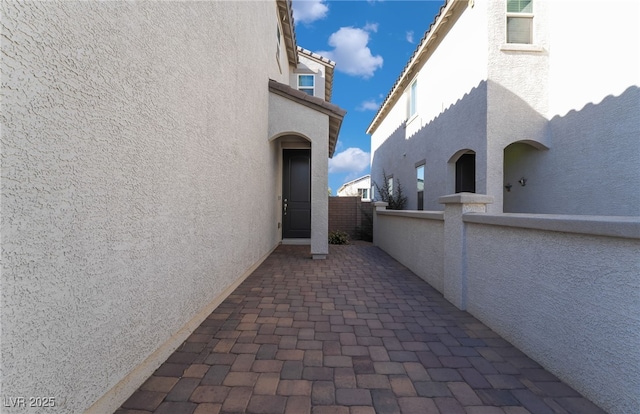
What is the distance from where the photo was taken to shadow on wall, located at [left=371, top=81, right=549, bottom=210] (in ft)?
19.9

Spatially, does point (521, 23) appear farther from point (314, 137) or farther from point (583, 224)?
point (583, 224)

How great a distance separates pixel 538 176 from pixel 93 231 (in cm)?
824

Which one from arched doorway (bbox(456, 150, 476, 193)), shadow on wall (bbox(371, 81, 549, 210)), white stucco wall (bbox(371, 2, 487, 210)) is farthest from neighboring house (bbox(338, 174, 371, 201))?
arched doorway (bbox(456, 150, 476, 193))

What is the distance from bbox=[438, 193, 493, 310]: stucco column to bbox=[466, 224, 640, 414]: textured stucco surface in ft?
1.83

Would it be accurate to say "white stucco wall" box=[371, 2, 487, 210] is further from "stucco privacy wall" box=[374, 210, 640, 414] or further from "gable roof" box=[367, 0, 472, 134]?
"stucco privacy wall" box=[374, 210, 640, 414]

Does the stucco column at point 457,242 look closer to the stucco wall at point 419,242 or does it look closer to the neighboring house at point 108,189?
the stucco wall at point 419,242

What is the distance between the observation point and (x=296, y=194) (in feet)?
30.1

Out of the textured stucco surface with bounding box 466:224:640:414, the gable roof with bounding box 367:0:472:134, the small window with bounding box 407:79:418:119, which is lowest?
the textured stucco surface with bounding box 466:224:640:414

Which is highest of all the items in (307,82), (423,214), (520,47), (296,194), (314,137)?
(307,82)

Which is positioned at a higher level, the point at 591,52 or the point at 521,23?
the point at 521,23

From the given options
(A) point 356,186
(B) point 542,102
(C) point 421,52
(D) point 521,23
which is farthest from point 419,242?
(A) point 356,186

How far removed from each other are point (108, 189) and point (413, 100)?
11.3 m

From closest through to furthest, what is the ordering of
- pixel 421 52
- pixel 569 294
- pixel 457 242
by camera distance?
pixel 569 294 → pixel 457 242 → pixel 421 52

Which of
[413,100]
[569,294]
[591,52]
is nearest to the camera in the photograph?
[569,294]
